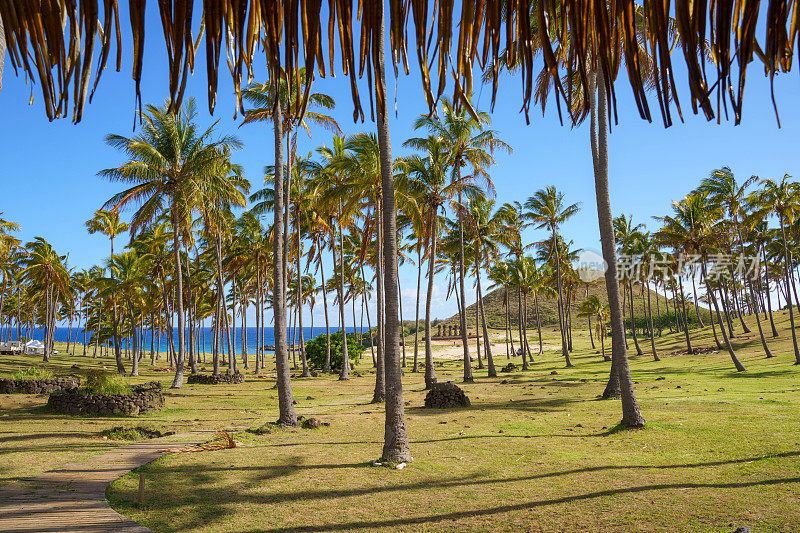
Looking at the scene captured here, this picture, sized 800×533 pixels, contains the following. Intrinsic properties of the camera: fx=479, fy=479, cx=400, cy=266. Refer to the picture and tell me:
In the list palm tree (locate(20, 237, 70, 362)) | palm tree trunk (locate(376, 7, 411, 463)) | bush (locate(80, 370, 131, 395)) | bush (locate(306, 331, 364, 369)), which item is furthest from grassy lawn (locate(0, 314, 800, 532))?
palm tree (locate(20, 237, 70, 362))

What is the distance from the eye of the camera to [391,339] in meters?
10.3

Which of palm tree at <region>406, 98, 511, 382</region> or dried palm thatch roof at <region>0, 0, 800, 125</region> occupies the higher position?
palm tree at <region>406, 98, 511, 382</region>

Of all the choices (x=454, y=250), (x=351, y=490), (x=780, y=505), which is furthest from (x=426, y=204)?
(x=780, y=505)

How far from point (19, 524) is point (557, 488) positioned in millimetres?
7337

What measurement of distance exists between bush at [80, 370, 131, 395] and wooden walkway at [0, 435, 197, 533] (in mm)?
7921

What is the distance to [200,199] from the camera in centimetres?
2309

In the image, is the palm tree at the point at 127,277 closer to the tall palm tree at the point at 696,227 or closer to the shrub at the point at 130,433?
the shrub at the point at 130,433

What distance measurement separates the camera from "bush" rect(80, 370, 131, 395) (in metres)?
16.9

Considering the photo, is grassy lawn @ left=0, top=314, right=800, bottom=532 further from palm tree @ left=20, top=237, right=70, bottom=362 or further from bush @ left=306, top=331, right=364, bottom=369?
palm tree @ left=20, top=237, right=70, bottom=362

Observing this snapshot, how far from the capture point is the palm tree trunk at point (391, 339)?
9.59m

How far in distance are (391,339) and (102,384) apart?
1256cm

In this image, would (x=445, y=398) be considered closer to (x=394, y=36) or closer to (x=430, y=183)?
(x=430, y=183)

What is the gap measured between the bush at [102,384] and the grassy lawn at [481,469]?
1516 mm

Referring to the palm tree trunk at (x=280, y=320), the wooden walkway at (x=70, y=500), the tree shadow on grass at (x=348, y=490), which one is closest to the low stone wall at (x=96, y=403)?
the palm tree trunk at (x=280, y=320)
